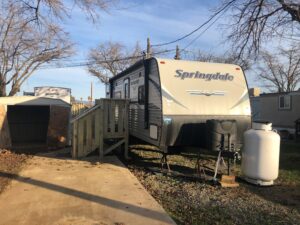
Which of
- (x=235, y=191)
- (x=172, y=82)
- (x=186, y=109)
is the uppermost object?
(x=172, y=82)

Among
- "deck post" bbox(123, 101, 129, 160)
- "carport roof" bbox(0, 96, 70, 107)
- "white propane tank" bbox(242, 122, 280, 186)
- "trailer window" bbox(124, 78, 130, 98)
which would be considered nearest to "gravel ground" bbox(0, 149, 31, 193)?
"carport roof" bbox(0, 96, 70, 107)

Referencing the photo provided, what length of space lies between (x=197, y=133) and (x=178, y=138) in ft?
1.63

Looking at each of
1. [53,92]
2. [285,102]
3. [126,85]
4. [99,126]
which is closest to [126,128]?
[99,126]

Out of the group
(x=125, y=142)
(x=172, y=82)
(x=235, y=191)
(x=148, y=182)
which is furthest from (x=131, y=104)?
(x=235, y=191)

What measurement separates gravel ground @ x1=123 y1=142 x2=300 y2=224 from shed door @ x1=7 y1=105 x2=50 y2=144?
8.48 metres

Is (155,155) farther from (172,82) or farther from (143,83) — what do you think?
(172,82)

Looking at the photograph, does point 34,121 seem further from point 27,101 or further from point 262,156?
point 262,156

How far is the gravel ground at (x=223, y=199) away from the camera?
559 centimetres

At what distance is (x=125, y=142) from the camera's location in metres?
11.3

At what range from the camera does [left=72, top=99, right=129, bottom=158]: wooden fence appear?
1082 cm

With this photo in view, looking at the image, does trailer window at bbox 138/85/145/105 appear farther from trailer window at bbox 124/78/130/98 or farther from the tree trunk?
the tree trunk

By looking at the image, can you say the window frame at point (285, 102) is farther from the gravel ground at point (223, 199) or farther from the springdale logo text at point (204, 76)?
the springdale logo text at point (204, 76)

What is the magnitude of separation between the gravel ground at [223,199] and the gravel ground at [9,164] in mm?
Answer: 2798

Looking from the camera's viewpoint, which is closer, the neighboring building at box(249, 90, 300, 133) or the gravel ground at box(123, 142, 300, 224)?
the gravel ground at box(123, 142, 300, 224)
